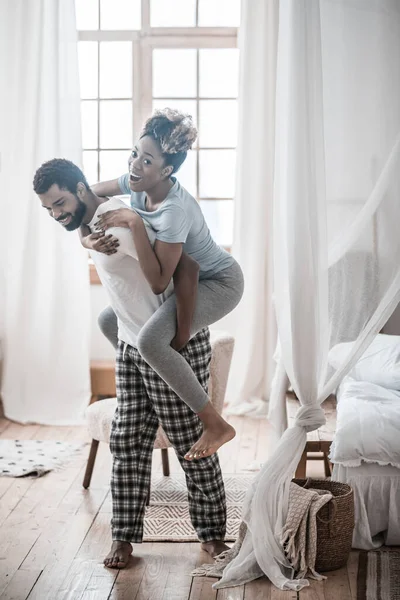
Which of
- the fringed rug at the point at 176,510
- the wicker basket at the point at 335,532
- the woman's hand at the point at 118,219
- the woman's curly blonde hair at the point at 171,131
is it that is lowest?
the fringed rug at the point at 176,510

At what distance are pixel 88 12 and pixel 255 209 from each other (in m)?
1.68

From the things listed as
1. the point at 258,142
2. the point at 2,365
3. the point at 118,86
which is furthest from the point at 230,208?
the point at 2,365

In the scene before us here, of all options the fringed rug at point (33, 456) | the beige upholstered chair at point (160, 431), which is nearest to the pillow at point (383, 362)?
the beige upholstered chair at point (160, 431)

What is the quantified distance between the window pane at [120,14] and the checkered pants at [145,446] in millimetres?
3044

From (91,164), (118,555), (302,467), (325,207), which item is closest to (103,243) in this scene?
(325,207)

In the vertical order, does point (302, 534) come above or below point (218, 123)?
below

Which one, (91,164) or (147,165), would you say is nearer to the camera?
(147,165)

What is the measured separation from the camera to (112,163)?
17.8 ft

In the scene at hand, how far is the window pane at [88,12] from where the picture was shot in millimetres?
5316

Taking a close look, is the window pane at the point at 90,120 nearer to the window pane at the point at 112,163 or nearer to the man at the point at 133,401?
the window pane at the point at 112,163

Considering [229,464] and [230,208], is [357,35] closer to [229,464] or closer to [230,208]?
[229,464]

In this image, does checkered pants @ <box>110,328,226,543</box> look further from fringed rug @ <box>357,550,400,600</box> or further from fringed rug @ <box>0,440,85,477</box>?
fringed rug @ <box>0,440,85,477</box>

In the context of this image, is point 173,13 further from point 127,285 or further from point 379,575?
point 379,575

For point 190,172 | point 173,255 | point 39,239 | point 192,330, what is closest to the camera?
point 173,255
